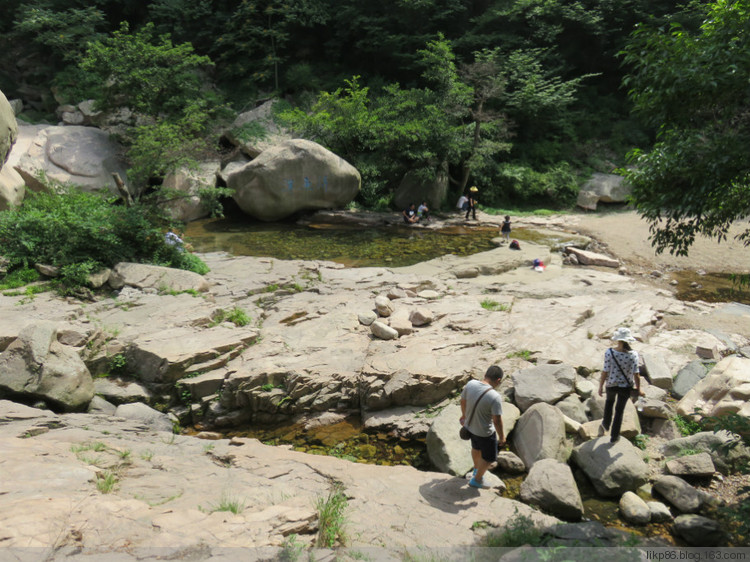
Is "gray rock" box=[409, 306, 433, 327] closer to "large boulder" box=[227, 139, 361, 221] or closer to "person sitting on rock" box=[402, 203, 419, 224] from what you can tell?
"person sitting on rock" box=[402, 203, 419, 224]

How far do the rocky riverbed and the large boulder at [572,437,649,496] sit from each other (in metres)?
0.02

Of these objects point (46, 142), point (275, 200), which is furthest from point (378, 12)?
point (46, 142)

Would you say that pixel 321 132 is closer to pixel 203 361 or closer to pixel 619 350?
pixel 203 361

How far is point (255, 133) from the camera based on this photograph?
22.5 m

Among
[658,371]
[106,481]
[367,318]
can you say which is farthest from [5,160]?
[658,371]

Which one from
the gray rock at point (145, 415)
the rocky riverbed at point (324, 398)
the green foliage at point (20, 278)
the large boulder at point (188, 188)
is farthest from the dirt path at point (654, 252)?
the large boulder at point (188, 188)


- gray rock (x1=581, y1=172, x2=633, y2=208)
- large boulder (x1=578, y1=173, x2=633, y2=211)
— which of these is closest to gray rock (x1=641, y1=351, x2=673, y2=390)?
large boulder (x1=578, y1=173, x2=633, y2=211)

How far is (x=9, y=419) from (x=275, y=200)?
14.4 meters

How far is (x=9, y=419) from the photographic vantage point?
5336 millimetres

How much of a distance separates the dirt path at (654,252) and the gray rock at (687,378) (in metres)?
5.14

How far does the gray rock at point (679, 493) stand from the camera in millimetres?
4926

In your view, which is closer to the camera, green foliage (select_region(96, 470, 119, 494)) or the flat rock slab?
the flat rock slab

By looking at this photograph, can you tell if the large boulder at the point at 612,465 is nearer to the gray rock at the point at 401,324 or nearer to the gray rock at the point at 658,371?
the gray rock at the point at 658,371

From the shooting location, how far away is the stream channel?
6.00 metres
